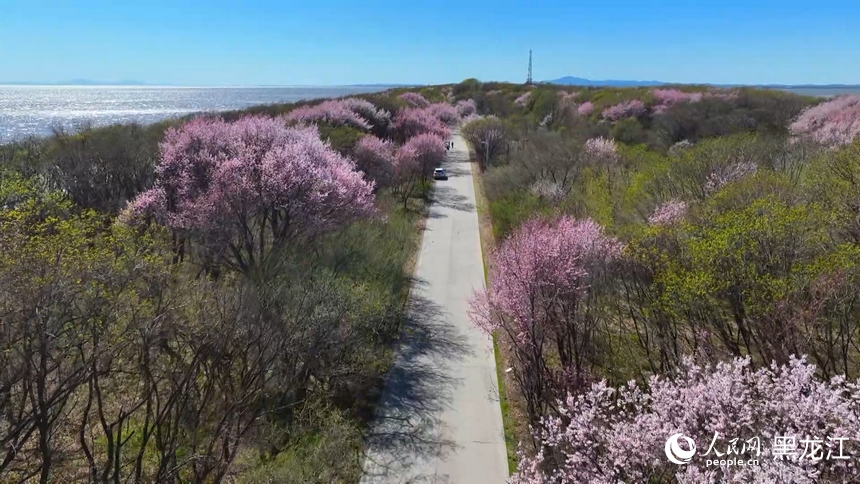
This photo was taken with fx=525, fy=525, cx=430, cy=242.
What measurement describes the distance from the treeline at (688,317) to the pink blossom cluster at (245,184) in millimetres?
8295

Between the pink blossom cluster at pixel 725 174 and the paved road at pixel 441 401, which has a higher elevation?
the pink blossom cluster at pixel 725 174

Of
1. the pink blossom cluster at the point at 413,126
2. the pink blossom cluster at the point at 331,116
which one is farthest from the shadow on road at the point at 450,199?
the pink blossom cluster at the point at 413,126

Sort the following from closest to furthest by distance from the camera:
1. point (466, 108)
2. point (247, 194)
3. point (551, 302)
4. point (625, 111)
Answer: point (551, 302), point (247, 194), point (625, 111), point (466, 108)

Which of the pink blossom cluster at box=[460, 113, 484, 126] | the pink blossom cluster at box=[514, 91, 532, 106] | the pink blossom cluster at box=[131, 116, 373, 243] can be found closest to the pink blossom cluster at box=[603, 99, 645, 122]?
the pink blossom cluster at box=[460, 113, 484, 126]

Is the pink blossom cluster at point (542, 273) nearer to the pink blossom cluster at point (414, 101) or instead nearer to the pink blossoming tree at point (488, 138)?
the pink blossoming tree at point (488, 138)

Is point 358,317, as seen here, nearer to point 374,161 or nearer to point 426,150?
point 374,161

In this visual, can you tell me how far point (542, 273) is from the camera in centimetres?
1578

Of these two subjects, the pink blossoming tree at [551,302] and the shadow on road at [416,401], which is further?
the pink blossoming tree at [551,302]

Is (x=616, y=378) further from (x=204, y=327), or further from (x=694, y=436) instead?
(x=204, y=327)

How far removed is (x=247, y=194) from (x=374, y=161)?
19394mm

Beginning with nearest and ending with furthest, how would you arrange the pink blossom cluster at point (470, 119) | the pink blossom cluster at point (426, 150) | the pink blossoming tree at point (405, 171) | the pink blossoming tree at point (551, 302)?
the pink blossoming tree at point (551, 302) → the pink blossoming tree at point (405, 171) → the pink blossom cluster at point (426, 150) → the pink blossom cluster at point (470, 119)

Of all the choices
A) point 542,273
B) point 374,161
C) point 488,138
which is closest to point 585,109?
point 488,138

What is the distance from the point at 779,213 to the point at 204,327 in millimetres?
14657

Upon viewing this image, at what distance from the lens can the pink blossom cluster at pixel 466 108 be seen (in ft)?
319
